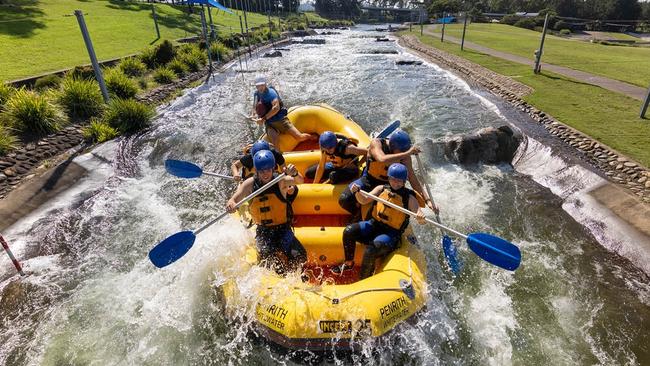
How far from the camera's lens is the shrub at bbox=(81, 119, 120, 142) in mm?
9070

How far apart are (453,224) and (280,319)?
421 centimetres

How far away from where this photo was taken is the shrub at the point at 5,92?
833cm

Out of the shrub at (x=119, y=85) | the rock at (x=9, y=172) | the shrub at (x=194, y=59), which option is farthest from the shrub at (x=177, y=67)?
the rock at (x=9, y=172)

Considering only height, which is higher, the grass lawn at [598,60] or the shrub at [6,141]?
the shrub at [6,141]

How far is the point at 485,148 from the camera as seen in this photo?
917cm

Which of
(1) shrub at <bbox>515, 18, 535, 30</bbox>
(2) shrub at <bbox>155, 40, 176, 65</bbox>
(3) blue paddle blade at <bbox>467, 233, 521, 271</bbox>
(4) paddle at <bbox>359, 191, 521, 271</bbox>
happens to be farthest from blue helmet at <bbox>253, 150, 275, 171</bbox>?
(1) shrub at <bbox>515, 18, 535, 30</bbox>

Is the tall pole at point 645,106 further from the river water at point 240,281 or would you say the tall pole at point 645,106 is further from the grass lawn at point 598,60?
the grass lawn at point 598,60

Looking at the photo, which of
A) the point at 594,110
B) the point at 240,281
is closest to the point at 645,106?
the point at 594,110

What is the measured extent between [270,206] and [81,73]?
10.0m

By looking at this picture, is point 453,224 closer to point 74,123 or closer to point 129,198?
point 129,198

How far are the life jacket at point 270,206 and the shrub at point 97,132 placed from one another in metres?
6.96

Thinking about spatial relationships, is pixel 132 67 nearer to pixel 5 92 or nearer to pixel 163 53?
pixel 163 53

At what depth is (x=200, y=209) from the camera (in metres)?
7.29

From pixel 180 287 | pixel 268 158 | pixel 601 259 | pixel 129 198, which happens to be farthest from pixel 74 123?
pixel 601 259
